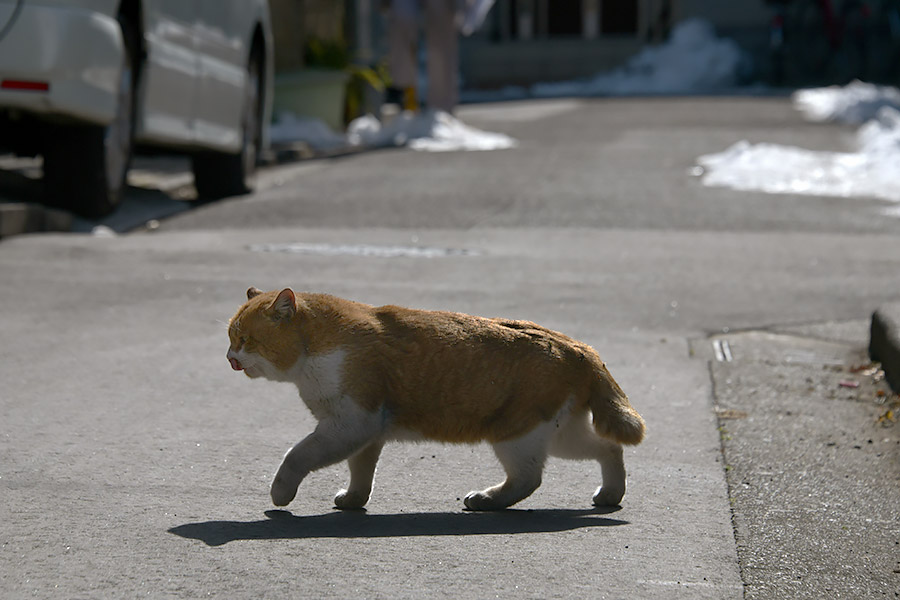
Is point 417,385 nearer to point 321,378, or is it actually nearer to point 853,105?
point 321,378

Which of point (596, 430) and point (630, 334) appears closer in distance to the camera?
point (596, 430)

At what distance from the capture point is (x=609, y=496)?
3.91m

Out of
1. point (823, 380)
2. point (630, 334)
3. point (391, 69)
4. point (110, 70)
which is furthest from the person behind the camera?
point (391, 69)

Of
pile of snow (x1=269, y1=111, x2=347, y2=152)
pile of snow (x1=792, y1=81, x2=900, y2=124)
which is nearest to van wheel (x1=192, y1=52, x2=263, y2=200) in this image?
pile of snow (x1=269, y1=111, x2=347, y2=152)

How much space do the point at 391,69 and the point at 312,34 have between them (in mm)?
1913

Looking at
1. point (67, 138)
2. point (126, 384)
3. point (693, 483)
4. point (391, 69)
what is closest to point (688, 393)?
point (693, 483)

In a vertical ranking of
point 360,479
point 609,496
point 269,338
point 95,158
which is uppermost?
point 269,338

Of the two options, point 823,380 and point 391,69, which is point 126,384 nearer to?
point 823,380

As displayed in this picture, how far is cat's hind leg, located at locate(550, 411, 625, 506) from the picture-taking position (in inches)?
152

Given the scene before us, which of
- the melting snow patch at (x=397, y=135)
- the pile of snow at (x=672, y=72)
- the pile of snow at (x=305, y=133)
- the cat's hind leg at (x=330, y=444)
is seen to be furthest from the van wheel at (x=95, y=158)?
the pile of snow at (x=672, y=72)

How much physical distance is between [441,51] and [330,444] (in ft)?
53.8

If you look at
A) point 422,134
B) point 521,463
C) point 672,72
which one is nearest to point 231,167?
point 422,134

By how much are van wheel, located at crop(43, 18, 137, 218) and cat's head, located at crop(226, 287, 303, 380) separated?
5583mm

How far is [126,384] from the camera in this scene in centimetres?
532
